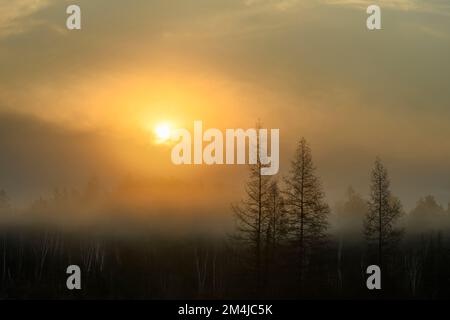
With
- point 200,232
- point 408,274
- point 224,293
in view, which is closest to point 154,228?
point 200,232

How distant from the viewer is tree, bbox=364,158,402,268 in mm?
37969

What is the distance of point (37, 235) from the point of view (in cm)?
4316

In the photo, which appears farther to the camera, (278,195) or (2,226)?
(2,226)

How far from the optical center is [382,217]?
38.4 meters

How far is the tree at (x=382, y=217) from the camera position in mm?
37969

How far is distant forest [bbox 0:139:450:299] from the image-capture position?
3616cm

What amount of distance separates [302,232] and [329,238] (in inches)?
63.0

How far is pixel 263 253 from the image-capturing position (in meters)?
36.3

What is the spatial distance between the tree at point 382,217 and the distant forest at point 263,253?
2.1 inches

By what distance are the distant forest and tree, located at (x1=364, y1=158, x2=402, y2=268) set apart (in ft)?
0.17

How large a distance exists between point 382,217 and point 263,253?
22.5 ft

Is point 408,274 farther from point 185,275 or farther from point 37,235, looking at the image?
point 37,235
